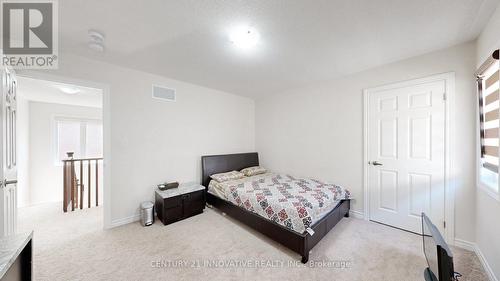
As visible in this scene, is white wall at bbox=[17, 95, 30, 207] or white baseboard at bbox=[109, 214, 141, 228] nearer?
white baseboard at bbox=[109, 214, 141, 228]

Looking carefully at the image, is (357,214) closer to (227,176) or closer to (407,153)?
(407,153)

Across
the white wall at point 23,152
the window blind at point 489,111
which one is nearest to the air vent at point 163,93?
the white wall at point 23,152

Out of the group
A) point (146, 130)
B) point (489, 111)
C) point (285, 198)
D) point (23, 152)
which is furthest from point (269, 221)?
point (23, 152)

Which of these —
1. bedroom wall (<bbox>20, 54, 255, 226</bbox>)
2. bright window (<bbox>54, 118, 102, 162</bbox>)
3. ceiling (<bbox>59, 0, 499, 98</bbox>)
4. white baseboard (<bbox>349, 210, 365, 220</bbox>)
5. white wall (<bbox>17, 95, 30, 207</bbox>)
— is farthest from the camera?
bright window (<bbox>54, 118, 102, 162</bbox>)

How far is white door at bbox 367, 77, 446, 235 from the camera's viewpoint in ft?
7.37

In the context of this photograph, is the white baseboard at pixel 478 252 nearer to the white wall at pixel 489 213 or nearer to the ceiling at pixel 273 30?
the white wall at pixel 489 213

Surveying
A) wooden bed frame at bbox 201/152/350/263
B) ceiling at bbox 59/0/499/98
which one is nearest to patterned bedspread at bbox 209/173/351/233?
wooden bed frame at bbox 201/152/350/263

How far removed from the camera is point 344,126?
9.99ft

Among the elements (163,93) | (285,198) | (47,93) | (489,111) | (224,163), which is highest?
(47,93)

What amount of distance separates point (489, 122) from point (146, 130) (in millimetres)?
4310

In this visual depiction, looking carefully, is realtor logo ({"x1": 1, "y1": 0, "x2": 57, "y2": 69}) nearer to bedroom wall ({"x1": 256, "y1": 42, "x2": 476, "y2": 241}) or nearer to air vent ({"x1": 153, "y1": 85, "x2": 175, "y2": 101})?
air vent ({"x1": 153, "y1": 85, "x2": 175, "y2": 101})

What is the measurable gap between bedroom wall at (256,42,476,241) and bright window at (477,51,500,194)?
186 millimetres

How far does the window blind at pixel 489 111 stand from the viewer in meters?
1.55

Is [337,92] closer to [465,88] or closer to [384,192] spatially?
[465,88]
